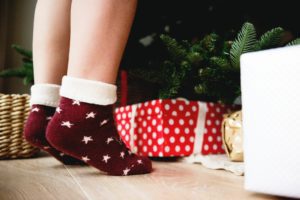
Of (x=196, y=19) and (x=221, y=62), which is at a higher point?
(x=196, y=19)

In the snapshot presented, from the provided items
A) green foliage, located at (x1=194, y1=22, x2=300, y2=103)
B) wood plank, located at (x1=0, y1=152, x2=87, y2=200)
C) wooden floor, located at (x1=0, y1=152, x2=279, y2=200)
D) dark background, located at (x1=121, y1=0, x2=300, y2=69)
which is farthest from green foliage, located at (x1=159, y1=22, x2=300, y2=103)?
wood plank, located at (x1=0, y1=152, x2=87, y2=200)

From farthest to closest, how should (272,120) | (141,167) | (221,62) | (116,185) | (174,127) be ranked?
(174,127)
(221,62)
(141,167)
(116,185)
(272,120)

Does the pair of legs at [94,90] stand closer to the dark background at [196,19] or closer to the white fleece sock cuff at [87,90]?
the white fleece sock cuff at [87,90]

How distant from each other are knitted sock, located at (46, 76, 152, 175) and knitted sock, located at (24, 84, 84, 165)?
0.39 feet

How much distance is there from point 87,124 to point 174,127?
420mm

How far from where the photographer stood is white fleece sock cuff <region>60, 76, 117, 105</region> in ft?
2.18

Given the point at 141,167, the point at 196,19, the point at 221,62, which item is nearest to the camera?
the point at 141,167

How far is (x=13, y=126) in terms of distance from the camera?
112 cm

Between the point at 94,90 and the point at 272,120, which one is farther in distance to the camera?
the point at 94,90

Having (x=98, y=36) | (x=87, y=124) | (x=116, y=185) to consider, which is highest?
(x=98, y=36)

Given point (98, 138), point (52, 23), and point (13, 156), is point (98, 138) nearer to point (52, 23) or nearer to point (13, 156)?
point (52, 23)

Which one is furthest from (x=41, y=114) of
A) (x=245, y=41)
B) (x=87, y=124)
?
(x=245, y=41)

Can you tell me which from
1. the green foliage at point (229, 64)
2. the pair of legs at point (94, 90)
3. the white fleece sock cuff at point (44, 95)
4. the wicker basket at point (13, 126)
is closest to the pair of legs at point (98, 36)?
the pair of legs at point (94, 90)

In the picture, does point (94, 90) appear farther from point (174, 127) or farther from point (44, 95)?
point (174, 127)
